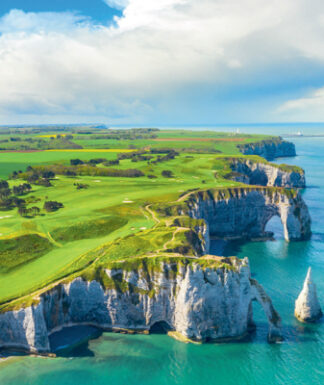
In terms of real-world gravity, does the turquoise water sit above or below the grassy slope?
below

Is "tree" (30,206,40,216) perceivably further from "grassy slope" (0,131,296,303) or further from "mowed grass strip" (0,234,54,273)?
"mowed grass strip" (0,234,54,273)

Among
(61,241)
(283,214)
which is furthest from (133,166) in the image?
(61,241)

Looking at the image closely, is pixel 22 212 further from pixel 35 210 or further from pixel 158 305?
pixel 158 305

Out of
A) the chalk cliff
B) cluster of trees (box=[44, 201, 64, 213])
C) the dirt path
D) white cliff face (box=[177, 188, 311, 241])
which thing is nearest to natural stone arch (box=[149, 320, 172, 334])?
the dirt path

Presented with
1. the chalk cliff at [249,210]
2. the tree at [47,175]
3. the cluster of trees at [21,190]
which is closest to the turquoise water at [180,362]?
the chalk cliff at [249,210]

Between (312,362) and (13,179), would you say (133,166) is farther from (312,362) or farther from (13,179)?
(312,362)

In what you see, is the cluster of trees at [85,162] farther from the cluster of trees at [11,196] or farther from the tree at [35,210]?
the tree at [35,210]

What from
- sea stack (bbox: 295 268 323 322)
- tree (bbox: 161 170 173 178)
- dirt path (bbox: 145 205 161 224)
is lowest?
sea stack (bbox: 295 268 323 322)
